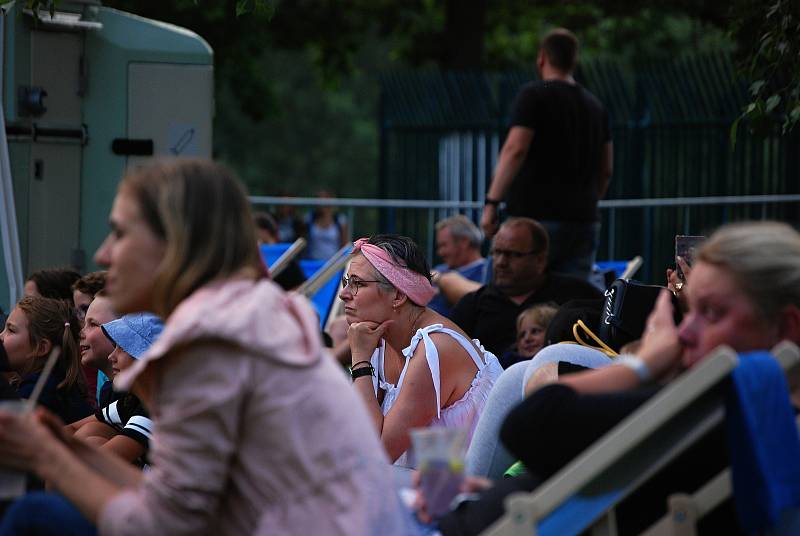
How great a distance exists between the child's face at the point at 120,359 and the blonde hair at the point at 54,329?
58cm

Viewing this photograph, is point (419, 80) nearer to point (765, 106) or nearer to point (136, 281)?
point (765, 106)

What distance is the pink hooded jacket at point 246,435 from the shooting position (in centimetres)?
251

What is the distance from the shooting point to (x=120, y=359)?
15.0 ft

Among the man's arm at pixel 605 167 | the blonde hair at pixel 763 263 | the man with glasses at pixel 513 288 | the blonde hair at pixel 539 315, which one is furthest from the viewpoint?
the man's arm at pixel 605 167

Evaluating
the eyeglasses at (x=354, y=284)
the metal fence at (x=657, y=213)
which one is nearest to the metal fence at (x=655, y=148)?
the metal fence at (x=657, y=213)

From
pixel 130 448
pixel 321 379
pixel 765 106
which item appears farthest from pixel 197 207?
pixel 765 106

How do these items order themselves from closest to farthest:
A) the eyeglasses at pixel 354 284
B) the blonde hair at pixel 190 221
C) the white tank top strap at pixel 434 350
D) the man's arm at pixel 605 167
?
the blonde hair at pixel 190 221 → the white tank top strap at pixel 434 350 → the eyeglasses at pixel 354 284 → the man's arm at pixel 605 167

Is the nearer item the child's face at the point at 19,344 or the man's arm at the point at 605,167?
the child's face at the point at 19,344

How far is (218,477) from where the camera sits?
2529 mm

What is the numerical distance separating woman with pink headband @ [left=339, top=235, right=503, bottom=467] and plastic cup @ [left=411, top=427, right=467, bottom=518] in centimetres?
166

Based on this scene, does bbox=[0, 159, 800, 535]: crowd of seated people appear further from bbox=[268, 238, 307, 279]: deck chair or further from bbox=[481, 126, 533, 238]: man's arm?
bbox=[268, 238, 307, 279]: deck chair

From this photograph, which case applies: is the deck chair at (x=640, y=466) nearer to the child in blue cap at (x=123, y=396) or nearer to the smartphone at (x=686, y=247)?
the smartphone at (x=686, y=247)

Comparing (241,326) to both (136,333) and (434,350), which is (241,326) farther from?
(136,333)

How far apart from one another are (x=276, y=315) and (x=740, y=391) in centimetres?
89
